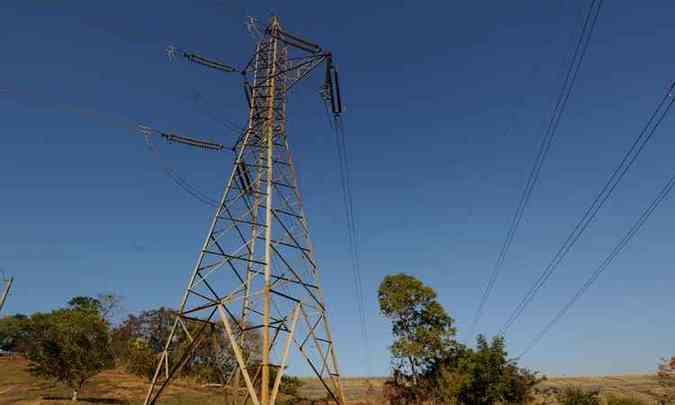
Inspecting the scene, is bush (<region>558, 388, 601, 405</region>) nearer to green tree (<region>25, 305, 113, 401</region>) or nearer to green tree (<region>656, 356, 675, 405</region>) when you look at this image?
green tree (<region>656, 356, 675, 405</region>)

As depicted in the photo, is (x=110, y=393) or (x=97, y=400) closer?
(x=97, y=400)

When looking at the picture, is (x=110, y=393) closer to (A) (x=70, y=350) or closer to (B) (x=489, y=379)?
(A) (x=70, y=350)

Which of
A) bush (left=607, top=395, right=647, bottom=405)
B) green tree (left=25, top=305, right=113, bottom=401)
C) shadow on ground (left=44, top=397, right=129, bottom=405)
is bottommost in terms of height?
shadow on ground (left=44, top=397, right=129, bottom=405)

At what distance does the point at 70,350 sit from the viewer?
33.6 meters

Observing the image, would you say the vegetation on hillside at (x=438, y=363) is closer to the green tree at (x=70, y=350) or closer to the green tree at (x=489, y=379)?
the green tree at (x=489, y=379)

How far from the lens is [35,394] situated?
36562 millimetres

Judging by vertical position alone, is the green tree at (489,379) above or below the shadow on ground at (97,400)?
above

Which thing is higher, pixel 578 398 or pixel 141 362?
pixel 141 362

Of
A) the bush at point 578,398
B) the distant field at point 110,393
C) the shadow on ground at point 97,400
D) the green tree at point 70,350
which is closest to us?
the shadow on ground at point 97,400

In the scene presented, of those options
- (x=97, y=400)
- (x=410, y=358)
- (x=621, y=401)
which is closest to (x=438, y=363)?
(x=410, y=358)

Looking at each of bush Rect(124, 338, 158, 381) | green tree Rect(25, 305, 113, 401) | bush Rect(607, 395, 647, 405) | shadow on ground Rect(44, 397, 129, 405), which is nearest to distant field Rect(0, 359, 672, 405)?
shadow on ground Rect(44, 397, 129, 405)

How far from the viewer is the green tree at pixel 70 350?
33.4 meters

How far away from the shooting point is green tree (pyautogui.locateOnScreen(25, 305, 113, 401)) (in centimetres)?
3338

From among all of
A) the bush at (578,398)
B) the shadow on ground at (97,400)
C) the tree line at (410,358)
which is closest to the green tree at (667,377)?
the tree line at (410,358)
